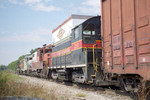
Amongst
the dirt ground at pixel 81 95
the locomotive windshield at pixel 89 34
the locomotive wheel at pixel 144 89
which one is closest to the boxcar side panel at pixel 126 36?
the locomotive wheel at pixel 144 89

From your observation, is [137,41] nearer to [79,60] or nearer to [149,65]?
[149,65]

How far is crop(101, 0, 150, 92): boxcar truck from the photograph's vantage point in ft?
17.4

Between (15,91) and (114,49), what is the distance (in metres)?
4.34

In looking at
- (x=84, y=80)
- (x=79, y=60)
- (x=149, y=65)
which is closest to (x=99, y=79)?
(x=84, y=80)

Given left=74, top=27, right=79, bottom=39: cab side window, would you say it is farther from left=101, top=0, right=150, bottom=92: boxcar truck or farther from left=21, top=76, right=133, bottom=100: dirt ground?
left=21, top=76, right=133, bottom=100: dirt ground

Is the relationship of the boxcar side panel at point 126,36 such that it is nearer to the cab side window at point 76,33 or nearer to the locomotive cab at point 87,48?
the locomotive cab at point 87,48

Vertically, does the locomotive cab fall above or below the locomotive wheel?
above

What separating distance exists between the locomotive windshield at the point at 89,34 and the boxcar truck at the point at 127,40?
2104 millimetres

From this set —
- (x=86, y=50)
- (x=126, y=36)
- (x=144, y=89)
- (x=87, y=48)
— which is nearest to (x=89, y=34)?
(x=87, y=48)

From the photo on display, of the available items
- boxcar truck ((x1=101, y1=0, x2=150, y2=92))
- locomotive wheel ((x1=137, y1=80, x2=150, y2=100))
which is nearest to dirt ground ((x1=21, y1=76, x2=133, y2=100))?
boxcar truck ((x1=101, y1=0, x2=150, y2=92))

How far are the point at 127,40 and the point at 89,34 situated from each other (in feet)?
13.1

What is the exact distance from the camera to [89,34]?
9898mm

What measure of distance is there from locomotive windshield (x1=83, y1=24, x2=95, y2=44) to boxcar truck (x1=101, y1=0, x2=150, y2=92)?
210 cm

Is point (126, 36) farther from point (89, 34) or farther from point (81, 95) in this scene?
point (89, 34)
